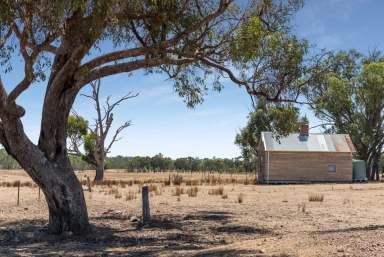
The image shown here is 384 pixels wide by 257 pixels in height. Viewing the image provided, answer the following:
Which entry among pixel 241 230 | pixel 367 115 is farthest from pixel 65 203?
pixel 367 115

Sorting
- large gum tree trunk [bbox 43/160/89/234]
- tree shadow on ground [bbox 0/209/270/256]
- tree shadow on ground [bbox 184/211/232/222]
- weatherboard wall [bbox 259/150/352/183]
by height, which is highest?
weatherboard wall [bbox 259/150/352/183]

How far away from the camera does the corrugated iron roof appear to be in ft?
140

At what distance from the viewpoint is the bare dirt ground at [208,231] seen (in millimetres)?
9461

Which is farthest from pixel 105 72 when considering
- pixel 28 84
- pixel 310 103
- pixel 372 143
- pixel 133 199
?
pixel 372 143

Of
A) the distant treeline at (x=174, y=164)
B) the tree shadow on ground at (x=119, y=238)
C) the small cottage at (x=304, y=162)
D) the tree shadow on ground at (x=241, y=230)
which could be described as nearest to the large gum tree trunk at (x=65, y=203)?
the tree shadow on ground at (x=119, y=238)

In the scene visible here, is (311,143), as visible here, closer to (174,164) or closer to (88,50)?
(88,50)

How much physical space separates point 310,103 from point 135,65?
5172 mm

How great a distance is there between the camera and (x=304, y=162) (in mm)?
42688

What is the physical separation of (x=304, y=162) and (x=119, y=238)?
1264 inches

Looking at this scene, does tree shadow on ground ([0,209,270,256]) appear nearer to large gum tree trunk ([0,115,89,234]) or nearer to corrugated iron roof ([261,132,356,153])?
large gum tree trunk ([0,115,89,234])

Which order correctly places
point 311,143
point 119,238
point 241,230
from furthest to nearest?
point 311,143 < point 241,230 < point 119,238

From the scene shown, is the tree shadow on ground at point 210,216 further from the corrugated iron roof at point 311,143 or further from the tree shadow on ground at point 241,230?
the corrugated iron roof at point 311,143

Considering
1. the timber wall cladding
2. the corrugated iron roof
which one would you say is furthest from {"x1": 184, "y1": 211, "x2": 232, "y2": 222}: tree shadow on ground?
the corrugated iron roof

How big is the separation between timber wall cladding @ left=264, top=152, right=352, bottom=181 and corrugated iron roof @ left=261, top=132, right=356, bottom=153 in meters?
0.39
